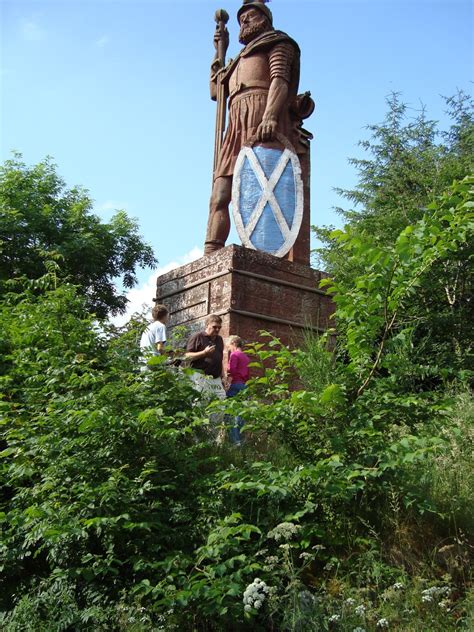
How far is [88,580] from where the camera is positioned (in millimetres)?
3670

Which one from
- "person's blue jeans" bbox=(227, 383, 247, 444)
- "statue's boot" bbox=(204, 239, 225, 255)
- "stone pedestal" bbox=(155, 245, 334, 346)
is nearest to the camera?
"person's blue jeans" bbox=(227, 383, 247, 444)

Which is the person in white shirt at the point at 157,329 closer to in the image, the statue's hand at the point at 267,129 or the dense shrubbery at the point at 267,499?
the dense shrubbery at the point at 267,499

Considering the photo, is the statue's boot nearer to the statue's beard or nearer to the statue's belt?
the statue's belt

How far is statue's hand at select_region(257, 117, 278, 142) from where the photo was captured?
8461 millimetres

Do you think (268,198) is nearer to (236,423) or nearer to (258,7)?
(258,7)

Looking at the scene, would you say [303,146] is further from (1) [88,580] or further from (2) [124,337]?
(1) [88,580]

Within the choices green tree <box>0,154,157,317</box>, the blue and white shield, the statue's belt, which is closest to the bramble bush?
the blue and white shield

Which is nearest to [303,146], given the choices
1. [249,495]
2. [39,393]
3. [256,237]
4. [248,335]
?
[256,237]

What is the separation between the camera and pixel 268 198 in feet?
27.2

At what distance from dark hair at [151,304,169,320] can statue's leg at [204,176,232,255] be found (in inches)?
95.2

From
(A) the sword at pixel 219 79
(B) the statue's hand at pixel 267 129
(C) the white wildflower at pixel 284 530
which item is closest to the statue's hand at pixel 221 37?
(A) the sword at pixel 219 79

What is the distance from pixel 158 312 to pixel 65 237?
418 inches

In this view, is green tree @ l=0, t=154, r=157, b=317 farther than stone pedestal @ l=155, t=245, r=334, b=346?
Answer: Yes

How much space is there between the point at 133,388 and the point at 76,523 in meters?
0.99
